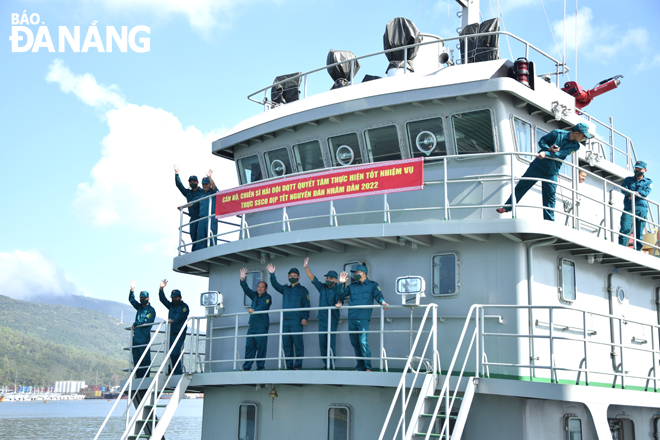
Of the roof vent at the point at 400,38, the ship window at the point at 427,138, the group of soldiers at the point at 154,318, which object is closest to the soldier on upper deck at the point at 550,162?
the ship window at the point at 427,138

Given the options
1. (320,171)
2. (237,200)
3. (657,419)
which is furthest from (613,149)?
(237,200)

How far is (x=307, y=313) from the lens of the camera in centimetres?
1196

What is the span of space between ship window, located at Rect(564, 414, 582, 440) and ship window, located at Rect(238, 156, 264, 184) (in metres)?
7.49

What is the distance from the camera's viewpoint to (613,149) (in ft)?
50.5

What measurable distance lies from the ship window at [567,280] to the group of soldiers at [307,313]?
3015 millimetres

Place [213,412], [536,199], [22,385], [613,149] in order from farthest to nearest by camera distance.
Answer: [22,385] → [613,149] → [213,412] → [536,199]

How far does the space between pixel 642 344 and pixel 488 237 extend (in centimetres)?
467

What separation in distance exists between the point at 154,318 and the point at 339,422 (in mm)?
4881

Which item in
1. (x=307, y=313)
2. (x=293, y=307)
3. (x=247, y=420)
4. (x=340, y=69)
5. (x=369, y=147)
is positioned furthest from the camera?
(x=340, y=69)

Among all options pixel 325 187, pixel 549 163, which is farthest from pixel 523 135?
pixel 325 187

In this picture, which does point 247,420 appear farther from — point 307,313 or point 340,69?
point 340,69

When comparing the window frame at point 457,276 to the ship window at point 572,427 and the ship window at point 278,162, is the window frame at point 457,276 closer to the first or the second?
Answer: the ship window at point 572,427

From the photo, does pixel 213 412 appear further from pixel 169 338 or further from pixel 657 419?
pixel 657 419

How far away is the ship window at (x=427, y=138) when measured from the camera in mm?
11578
